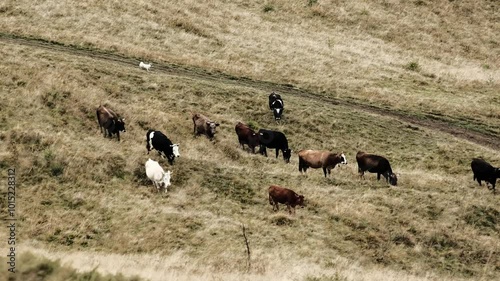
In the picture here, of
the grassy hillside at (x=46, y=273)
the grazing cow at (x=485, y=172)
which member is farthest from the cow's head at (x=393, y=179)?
the grassy hillside at (x=46, y=273)

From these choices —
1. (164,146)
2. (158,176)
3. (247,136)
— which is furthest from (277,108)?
(158,176)

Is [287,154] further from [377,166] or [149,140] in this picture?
[149,140]

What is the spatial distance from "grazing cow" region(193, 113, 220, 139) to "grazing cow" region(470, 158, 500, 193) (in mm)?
13389

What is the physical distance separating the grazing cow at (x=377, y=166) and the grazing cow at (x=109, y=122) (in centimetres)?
1176

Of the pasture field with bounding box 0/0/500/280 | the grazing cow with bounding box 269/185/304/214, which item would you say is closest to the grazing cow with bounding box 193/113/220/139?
the pasture field with bounding box 0/0/500/280

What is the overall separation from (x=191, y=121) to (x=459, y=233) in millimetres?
15117

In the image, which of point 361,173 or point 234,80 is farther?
point 234,80

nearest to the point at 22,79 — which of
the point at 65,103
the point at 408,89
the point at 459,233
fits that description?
the point at 65,103

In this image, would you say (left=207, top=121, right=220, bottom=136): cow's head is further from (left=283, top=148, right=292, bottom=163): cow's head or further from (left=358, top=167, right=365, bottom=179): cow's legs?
(left=358, top=167, right=365, bottom=179): cow's legs

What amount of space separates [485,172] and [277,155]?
10.4 metres

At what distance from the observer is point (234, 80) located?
3853 cm

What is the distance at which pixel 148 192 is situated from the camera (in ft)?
68.4

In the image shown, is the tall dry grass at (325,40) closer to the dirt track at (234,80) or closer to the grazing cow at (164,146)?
the dirt track at (234,80)

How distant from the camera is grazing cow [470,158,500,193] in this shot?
25.2 meters
